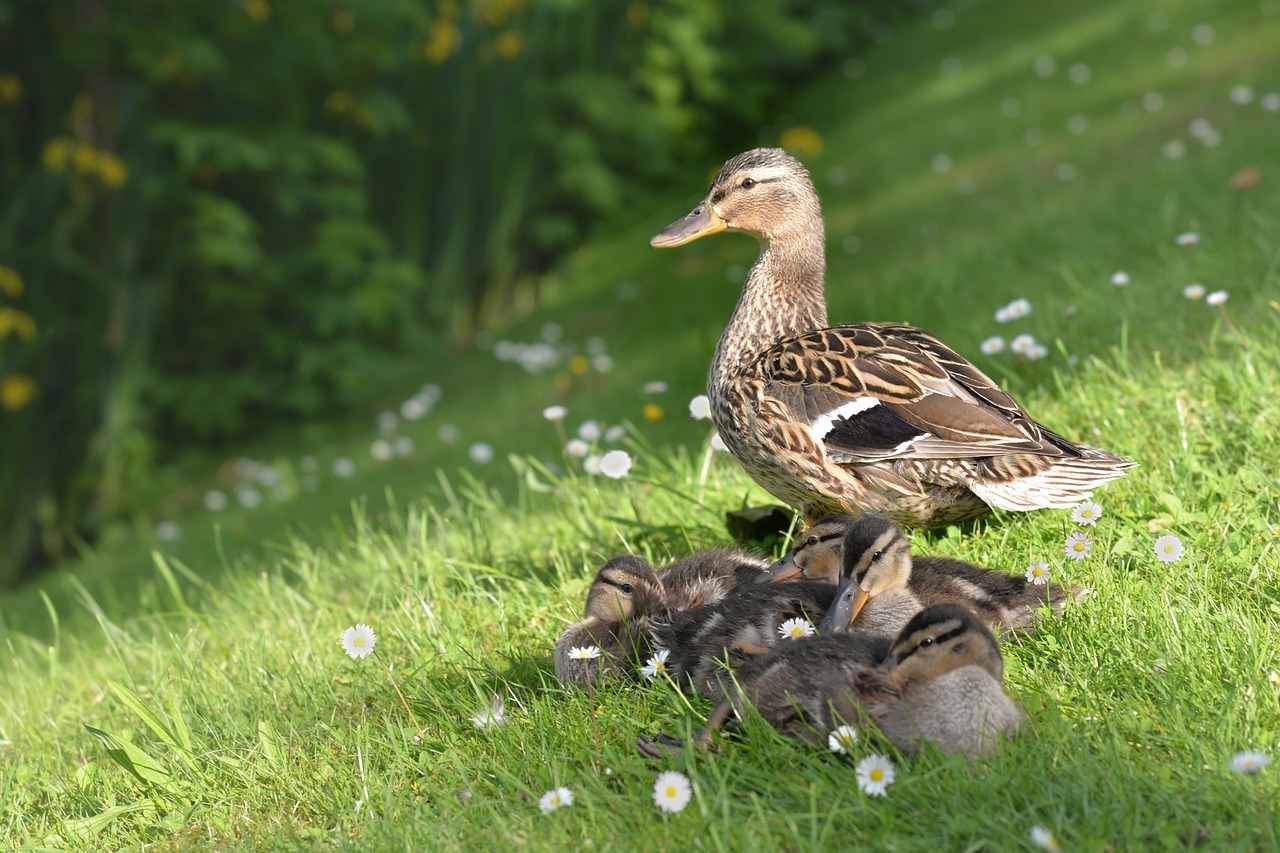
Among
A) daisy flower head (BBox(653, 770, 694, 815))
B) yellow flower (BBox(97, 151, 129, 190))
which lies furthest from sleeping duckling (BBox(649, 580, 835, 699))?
yellow flower (BBox(97, 151, 129, 190))

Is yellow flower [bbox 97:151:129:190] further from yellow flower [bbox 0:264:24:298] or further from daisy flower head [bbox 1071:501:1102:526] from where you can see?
daisy flower head [bbox 1071:501:1102:526]

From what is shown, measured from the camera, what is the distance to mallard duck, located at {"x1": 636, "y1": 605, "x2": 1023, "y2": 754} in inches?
102

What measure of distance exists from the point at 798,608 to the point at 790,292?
163cm

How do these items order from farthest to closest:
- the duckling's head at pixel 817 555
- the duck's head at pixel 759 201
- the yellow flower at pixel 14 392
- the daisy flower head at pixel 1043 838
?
1. the yellow flower at pixel 14 392
2. the duck's head at pixel 759 201
3. the duckling's head at pixel 817 555
4. the daisy flower head at pixel 1043 838

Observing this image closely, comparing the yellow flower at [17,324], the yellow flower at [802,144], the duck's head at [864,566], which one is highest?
the duck's head at [864,566]

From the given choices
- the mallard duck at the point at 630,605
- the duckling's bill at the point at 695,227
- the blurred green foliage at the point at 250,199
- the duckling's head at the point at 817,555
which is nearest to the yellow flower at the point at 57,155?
the blurred green foliage at the point at 250,199

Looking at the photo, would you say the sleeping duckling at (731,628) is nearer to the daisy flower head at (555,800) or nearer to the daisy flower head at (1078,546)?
the daisy flower head at (555,800)

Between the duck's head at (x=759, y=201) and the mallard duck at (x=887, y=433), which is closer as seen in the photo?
the mallard duck at (x=887, y=433)

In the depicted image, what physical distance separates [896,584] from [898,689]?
51 centimetres

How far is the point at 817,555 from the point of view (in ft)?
11.2

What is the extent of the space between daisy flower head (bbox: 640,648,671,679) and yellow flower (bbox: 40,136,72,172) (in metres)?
9.29

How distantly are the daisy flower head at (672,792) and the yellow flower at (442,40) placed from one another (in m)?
11.1

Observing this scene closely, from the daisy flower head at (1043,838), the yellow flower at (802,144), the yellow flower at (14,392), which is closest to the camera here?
the daisy flower head at (1043,838)

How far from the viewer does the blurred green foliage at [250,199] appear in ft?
35.2
